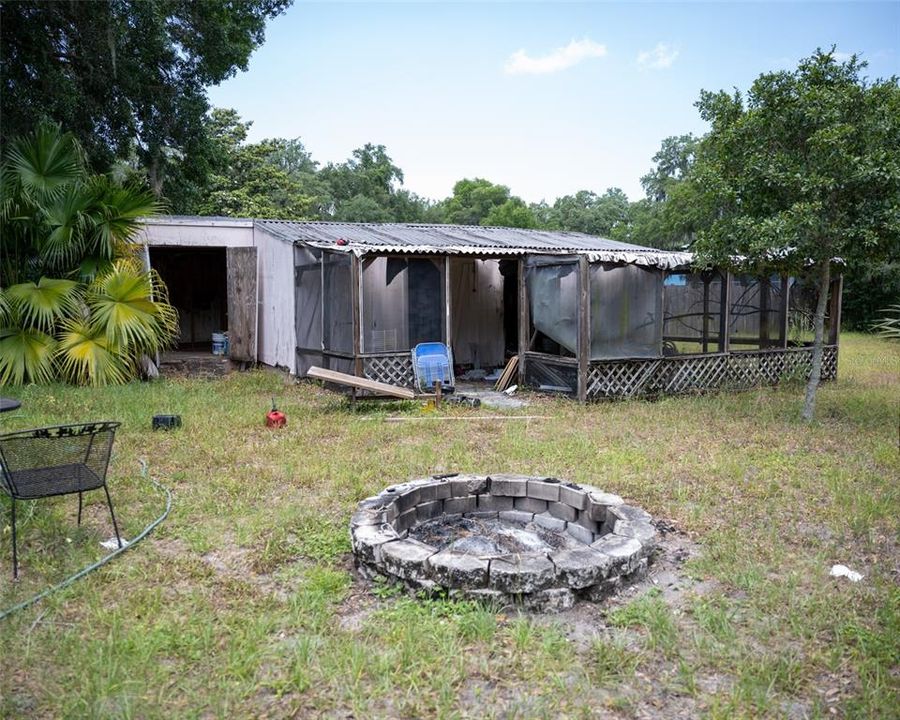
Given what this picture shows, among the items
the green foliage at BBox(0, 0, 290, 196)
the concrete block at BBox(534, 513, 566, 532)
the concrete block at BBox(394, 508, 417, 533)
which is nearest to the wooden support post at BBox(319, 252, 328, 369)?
the green foliage at BBox(0, 0, 290, 196)

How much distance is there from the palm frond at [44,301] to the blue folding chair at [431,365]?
460cm

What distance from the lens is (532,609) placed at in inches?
134

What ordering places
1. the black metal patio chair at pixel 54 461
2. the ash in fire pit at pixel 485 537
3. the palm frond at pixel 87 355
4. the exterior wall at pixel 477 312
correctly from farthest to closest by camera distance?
1. the exterior wall at pixel 477 312
2. the palm frond at pixel 87 355
3. the ash in fire pit at pixel 485 537
4. the black metal patio chair at pixel 54 461

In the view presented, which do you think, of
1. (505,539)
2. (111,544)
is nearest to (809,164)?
(505,539)

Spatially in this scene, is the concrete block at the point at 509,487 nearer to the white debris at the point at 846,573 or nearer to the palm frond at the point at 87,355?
the white debris at the point at 846,573

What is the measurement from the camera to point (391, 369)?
33.0ft

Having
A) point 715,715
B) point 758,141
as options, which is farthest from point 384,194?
point 715,715

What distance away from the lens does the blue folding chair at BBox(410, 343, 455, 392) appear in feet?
32.4

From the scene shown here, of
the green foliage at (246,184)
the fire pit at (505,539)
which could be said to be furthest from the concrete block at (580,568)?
the green foliage at (246,184)

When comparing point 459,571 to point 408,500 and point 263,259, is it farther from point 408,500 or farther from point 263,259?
point 263,259

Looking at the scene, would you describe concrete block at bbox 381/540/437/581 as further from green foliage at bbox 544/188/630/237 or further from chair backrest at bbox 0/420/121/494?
green foliage at bbox 544/188/630/237

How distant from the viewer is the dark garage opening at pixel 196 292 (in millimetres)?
15555

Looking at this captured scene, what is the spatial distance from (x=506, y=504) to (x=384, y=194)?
32683mm

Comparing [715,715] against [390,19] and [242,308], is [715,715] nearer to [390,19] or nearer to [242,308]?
[390,19]
